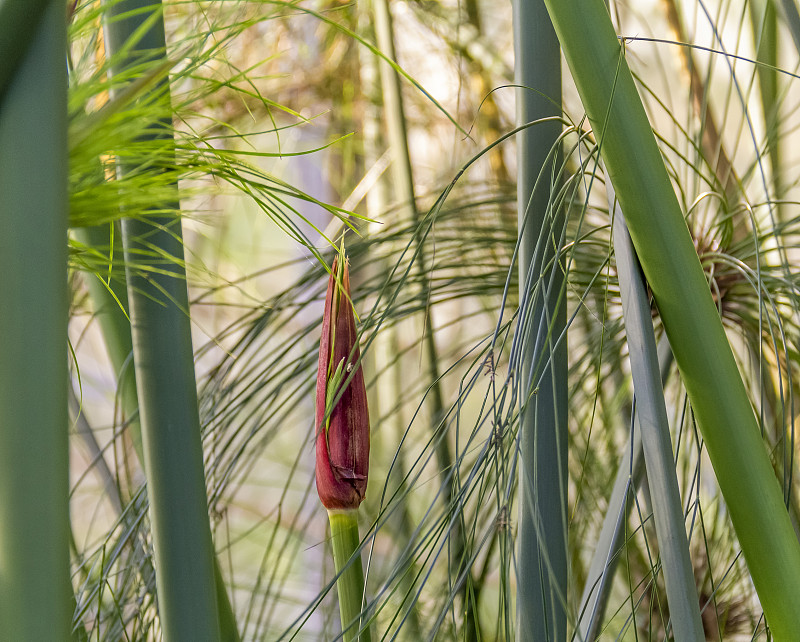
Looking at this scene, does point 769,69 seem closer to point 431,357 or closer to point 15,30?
point 431,357

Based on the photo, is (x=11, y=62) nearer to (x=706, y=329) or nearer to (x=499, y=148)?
(x=706, y=329)

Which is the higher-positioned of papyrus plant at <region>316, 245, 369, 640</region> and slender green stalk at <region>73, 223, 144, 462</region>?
slender green stalk at <region>73, 223, 144, 462</region>

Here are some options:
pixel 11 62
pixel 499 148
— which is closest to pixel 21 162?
pixel 11 62

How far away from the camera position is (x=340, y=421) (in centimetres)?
21

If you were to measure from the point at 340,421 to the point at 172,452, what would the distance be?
→ 4cm

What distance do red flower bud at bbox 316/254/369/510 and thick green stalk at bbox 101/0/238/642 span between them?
33 millimetres

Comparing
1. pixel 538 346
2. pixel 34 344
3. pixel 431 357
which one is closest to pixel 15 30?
pixel 34 344

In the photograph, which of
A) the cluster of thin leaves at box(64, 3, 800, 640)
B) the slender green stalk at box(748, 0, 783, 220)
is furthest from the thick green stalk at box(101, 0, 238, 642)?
the slender green stalk at box(748, 0, 783, 220)

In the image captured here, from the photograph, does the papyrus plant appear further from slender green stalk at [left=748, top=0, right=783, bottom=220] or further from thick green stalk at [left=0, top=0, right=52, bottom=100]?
slender green stalk at [left=748, top=0, right=783, bottom=220]

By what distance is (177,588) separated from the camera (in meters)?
0.19

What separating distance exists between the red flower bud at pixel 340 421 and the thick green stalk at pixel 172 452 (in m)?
0.03

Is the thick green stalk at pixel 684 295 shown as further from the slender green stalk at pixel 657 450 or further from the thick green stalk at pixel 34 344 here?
the thick green stalk at pixel 34 344

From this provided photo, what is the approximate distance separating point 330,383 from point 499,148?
584 millimetres

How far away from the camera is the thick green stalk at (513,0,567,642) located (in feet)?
0.74
